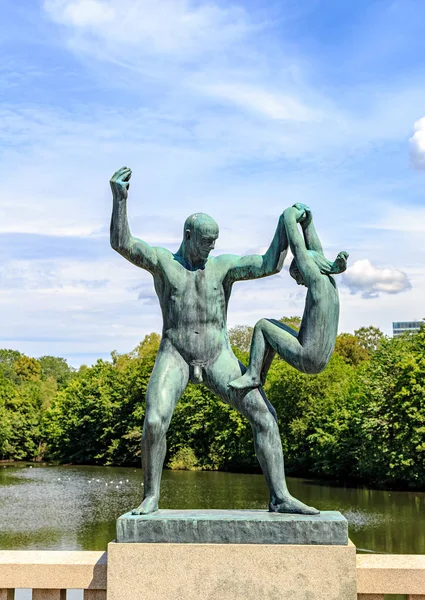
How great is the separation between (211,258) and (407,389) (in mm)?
27777

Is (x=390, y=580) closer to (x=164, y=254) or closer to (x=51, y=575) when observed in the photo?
(x=51, y=575)

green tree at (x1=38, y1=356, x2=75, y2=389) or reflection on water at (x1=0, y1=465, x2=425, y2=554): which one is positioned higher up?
green tree at (x1=38, y1=356, x2=75, y2=389)

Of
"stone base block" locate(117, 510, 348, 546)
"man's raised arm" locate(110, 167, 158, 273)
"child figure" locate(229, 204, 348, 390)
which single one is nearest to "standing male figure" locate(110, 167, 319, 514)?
"man's raised arm" locate(110, 167, 158, 273)

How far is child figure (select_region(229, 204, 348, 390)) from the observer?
5.56 meters

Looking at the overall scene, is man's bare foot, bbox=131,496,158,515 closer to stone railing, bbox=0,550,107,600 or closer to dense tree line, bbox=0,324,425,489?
stone railing, bbox=0,550,107,600

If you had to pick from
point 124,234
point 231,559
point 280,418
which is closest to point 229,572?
point 231,559

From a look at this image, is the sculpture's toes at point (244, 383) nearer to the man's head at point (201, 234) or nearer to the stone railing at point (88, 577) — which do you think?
the man's head at point (201, 234)

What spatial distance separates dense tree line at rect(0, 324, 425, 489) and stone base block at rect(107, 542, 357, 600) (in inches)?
1071

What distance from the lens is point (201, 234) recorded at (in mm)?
5836

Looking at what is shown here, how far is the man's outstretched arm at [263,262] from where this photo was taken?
5.92m

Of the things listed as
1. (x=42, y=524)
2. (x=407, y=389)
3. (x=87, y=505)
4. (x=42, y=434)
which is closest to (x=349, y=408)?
(x=407, y=389)

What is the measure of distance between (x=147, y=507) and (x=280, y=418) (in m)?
38.6

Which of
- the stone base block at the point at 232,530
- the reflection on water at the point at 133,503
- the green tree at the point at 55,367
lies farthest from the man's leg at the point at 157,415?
the green tree at the point at 55,367

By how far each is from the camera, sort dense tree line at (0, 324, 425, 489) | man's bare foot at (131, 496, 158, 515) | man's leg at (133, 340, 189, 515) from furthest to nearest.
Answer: dense tree line at (0, 324, 425, 489)
man's leg at (133, 340, 189, 515)
man's bare foot at (131, 496, 158, 515)
